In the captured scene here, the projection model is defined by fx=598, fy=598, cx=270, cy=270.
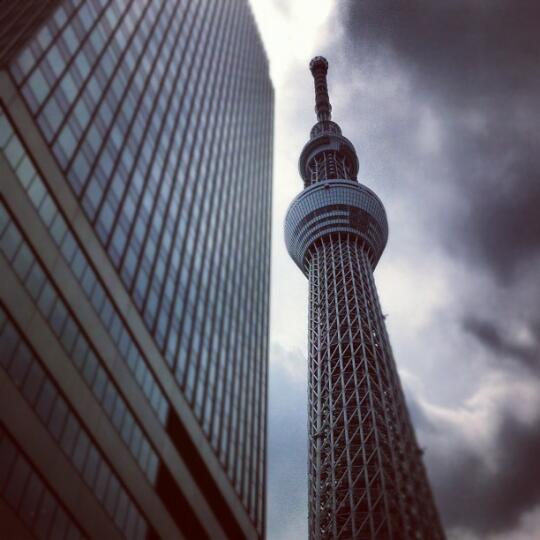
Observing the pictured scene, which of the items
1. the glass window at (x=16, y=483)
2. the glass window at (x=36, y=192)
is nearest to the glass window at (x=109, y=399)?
the glass window at (x=16, y=483)

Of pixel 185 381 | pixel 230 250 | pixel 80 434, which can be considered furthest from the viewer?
pixel 230 250

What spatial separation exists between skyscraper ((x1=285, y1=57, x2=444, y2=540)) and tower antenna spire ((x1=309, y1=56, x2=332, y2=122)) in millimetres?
8350

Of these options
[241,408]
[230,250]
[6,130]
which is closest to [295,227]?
[230,250]

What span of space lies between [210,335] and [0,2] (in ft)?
89.6

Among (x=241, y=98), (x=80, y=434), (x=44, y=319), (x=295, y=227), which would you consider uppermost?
(x=295, y=227)

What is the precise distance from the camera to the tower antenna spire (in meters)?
129

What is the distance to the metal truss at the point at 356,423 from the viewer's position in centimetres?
6931

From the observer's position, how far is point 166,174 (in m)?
46.8

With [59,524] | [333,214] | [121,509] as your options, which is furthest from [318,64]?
[59,524]

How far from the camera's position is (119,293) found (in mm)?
34250

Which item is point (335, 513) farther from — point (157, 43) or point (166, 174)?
point (157, 43)

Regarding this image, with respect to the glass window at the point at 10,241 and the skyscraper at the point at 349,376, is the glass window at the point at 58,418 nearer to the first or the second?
the glass window at the point at 10,241

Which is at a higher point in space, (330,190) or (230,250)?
(330,190)

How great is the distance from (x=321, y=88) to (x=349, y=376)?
73243mm
